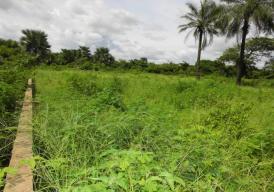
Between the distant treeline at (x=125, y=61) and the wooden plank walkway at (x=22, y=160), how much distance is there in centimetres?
943

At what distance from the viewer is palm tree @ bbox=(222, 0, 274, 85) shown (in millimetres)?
18469

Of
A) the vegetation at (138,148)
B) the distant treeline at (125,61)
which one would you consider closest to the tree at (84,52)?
the distant treeline at (125,61)

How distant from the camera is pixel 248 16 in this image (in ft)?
62.4

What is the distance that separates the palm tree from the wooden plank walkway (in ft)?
56.5

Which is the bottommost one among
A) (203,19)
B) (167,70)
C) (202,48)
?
(167,70)

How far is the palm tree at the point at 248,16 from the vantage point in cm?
1847

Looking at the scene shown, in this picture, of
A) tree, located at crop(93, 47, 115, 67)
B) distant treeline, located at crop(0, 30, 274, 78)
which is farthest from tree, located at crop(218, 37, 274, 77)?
tree, located at crop(93, 47, 115, 67)

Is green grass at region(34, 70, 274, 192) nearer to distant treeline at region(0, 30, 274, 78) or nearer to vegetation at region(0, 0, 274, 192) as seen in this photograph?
vegetation at region(0, 0, 274, 192)

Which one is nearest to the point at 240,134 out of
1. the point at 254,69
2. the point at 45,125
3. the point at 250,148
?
the point at 250,148

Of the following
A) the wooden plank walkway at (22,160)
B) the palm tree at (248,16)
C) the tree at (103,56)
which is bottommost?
the wooden plank walkway at (22,160)

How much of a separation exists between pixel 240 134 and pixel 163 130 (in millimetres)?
1855

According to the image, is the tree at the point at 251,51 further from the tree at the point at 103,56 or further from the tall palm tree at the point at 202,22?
the tree at the point at 103,56

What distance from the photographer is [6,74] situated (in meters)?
7.97

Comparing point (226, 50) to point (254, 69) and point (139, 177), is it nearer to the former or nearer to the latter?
point (254, 69)
